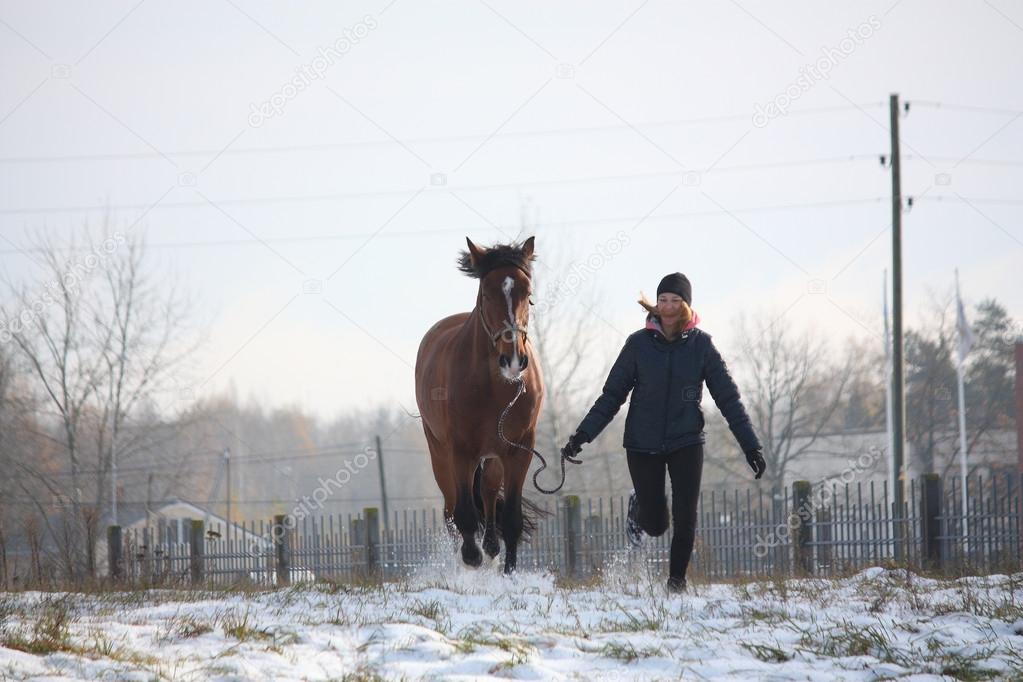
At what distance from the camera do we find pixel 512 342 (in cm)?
898

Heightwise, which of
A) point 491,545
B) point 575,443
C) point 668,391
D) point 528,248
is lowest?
point 491,545

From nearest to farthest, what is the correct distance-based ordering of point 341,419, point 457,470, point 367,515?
point 457,470 < point 367,515 < point 341,419

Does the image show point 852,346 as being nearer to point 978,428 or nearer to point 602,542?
point 978,428

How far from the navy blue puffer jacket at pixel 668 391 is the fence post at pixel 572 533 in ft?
34.1

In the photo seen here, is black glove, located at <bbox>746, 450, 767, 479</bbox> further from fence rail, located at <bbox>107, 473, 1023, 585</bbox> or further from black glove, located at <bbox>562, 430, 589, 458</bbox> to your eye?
fence rail, located at <bbox>107, 473, 1023, 585</bbox>

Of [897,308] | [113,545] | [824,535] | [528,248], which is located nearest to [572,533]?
[824,535]

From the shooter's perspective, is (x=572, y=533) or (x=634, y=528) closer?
(x=634, y=528)

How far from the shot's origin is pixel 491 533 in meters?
11.1

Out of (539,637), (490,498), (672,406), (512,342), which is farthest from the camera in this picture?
(490,498)

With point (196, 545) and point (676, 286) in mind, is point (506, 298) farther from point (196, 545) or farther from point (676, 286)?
point (196, 545)

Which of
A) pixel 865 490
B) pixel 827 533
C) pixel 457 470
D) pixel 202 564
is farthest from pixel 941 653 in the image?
pixel 865 490

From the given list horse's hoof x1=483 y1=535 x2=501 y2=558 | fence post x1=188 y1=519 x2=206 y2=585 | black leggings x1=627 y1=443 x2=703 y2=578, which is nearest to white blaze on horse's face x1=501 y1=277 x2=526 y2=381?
black leggings x1=627 y1=443 x2=703 y2=578

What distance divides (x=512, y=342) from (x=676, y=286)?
1322mm

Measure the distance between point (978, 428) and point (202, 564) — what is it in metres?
33.9
